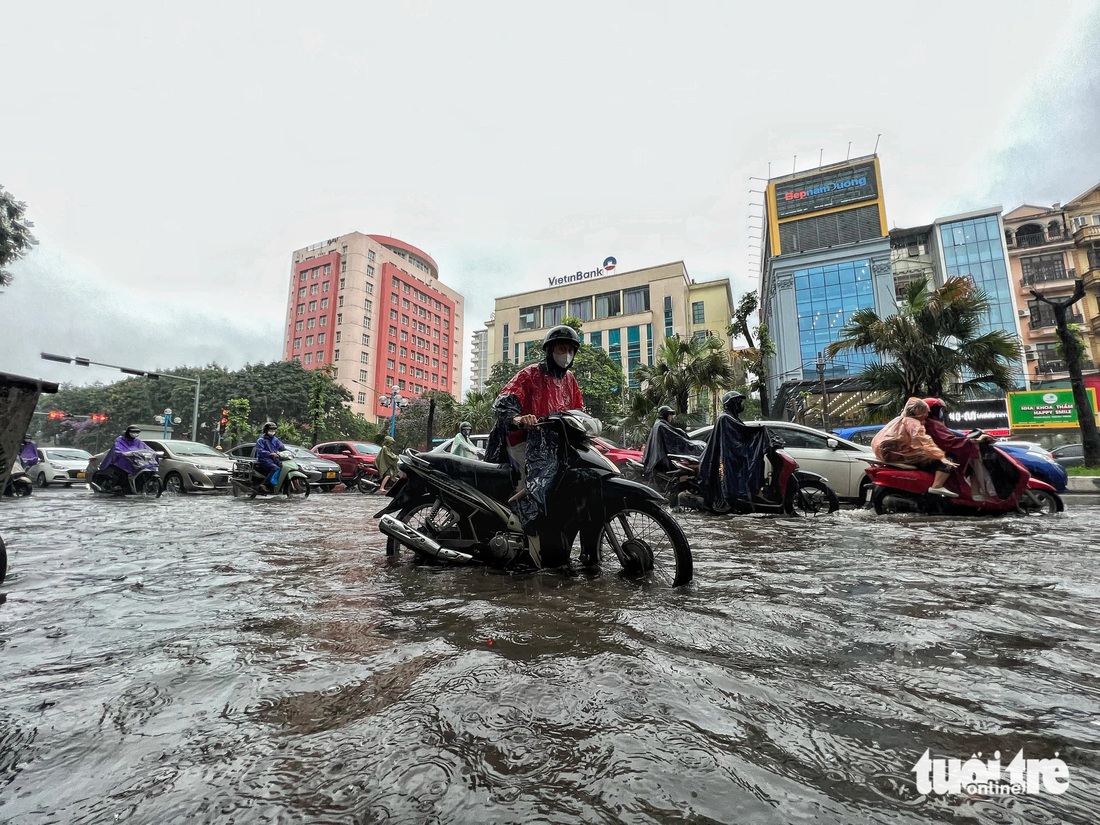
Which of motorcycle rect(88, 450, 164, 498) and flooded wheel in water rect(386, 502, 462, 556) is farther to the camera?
motorcycle rect(88, 450, 164, 498)

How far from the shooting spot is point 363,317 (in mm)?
70125

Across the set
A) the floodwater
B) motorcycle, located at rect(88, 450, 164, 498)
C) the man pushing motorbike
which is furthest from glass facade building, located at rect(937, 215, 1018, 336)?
motorcycle, located at rect(88, 450, 164, 498)

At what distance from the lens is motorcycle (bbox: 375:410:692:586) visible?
3.04 metres

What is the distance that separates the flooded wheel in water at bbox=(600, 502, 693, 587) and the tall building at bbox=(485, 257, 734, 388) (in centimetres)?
5984

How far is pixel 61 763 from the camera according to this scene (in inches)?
→ 45.4

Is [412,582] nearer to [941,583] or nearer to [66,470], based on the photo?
[941,583]

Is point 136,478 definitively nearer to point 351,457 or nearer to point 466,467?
point 351,457

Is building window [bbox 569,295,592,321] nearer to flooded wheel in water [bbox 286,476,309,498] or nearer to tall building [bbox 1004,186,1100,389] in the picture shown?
tall building [bbox 1004,186,1100,389]

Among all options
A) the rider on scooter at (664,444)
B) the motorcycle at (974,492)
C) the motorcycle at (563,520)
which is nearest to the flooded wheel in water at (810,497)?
the motorcycle at (974,492)

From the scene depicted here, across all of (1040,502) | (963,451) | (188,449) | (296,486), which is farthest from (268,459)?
(1040,502)

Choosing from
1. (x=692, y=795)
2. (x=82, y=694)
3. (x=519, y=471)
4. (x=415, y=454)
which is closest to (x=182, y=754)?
(x=82, y=694)

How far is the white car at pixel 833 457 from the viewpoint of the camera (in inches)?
320

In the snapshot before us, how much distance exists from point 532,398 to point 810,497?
550 centimetres

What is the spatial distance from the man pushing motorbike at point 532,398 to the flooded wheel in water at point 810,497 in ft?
15.4
